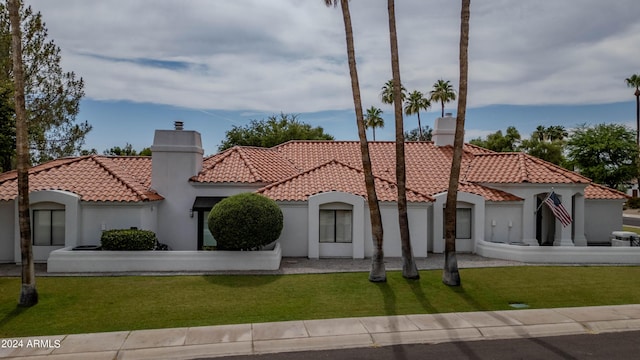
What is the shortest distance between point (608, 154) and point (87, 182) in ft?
138

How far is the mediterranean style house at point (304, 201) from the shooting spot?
63.6 feet

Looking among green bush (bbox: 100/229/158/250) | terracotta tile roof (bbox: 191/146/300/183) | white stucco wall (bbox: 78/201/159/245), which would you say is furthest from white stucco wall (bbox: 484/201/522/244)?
white stucco wall (bbox: 78/201/159/245)

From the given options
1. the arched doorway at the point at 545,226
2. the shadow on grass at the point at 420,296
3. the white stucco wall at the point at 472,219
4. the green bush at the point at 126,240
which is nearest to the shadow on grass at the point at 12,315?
the green bush at the point at 126,240

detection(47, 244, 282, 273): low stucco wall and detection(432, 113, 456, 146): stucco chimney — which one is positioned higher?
detection(432, 113, 456, 146): stucco chimney

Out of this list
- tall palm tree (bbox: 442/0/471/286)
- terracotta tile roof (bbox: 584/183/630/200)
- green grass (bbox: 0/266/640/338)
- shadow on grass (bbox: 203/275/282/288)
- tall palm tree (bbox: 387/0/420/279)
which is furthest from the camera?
terracotta tile roof (bbox: 584/183/630/200)

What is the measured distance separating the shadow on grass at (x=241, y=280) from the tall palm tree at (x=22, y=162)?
18.6 feet

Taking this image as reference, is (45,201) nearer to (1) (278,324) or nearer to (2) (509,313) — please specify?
(1) (278,324)

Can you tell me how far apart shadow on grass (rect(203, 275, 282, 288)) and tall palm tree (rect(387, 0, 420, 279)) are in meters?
5.04

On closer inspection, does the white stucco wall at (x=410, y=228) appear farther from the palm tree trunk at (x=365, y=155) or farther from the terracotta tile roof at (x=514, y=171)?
the terracotta tile roof at (x=514, y=171)

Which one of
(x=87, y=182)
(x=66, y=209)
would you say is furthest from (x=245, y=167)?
(x=66, y=209)

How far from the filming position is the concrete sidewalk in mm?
10016

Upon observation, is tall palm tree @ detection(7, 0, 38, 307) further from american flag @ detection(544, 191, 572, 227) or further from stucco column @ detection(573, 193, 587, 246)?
stucco column @ detection(573, 193, 587, 246)

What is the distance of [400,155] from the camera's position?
15.7 meters

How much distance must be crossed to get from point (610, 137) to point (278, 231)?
117ft
